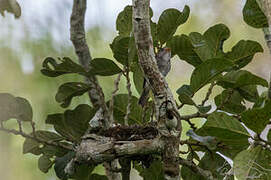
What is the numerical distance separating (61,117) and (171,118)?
464 mm

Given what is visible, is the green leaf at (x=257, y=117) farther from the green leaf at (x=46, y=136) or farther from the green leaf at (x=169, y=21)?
the green leaf at (x=46, y=136)

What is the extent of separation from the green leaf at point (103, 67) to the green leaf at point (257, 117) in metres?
0.44

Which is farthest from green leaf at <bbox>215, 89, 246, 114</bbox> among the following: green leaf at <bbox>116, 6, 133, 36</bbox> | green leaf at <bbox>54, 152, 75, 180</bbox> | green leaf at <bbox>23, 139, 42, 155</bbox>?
green leaf at <bbox>23, 139, 42, 155</bbox>

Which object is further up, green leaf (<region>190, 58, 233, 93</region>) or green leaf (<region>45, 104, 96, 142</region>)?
green leaf (<region>190, 58, 233, 93</region>)

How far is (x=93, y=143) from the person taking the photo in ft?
3.06

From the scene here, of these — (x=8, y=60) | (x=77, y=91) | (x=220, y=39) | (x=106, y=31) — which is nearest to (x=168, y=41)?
Answer: (x=220, y=39)

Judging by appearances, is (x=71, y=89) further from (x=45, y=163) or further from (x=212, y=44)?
(x=212, y=44)

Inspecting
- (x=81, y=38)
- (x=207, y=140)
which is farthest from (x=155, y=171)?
(x=81, y=38)

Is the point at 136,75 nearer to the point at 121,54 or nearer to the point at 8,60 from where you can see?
the point at 121,54

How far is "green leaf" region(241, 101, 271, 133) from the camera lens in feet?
2.72

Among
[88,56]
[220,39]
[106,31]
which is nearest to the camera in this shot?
[220,39]

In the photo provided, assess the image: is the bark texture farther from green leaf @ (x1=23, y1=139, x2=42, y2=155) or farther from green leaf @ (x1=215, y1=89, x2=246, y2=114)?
green leaf @ (x1=215, y1=89, x2=246, y2=114)

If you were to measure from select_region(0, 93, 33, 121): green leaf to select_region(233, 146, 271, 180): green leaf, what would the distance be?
2.07ft

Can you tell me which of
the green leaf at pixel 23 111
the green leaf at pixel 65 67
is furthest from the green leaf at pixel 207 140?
the green leaf at pixel 23 111
